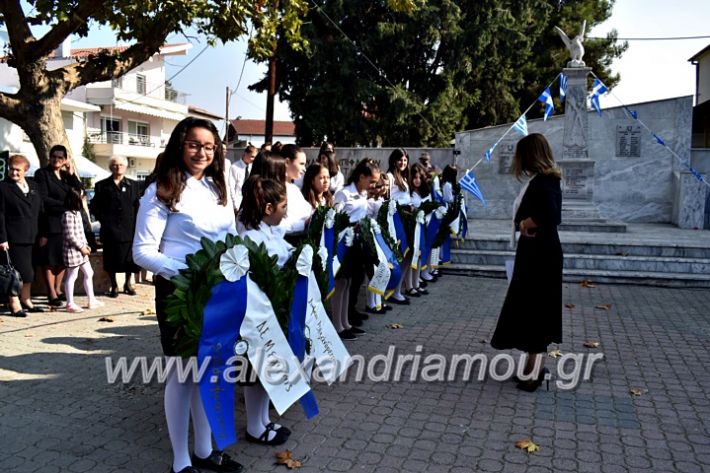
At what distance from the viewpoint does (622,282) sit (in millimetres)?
10078

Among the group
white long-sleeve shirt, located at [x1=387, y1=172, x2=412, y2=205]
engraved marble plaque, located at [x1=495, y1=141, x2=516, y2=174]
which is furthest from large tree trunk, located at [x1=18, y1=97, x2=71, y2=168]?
engraved marble plaque, located at [x1=495, y1=141, x2=516, y2=174]

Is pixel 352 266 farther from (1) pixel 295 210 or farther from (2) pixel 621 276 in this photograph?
(2) pixel 621 276

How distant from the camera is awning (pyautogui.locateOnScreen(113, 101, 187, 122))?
132 ft

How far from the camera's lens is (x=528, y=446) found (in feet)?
12.9

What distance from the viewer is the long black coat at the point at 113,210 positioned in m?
8.30

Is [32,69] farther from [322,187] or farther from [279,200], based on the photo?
[279,200]

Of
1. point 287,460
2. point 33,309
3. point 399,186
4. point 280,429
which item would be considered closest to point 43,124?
point 33,309

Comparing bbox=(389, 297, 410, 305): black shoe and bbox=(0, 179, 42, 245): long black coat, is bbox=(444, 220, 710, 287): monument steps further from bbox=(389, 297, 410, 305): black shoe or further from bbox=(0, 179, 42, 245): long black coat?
bbox=(0, 179, 42, 245): long black coat

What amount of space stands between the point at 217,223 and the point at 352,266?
3002mm

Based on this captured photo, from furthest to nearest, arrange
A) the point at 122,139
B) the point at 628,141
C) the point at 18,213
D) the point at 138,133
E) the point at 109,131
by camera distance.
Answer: the point at 138,133 → the point at 122,139 → the point at 109,131 → the point at 628,141 → the point at 18,213

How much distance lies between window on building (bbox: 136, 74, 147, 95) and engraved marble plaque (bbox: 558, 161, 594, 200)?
1452 inches

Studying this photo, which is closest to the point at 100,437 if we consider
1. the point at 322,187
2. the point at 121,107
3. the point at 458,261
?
the point at 322,187

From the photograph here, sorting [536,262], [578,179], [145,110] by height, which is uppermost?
[145,110]

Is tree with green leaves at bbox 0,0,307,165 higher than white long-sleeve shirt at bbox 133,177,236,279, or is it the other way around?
tree with green leaves at bbox 0,0,307,165
